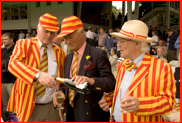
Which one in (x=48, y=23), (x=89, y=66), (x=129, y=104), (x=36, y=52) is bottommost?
(x=129, y=104)

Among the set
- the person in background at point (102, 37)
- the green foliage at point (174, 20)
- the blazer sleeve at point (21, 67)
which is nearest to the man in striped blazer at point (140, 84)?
the blazer sleeve at point (21, 67)

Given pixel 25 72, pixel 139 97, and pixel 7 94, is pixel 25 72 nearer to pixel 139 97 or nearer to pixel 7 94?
pixel 139 97

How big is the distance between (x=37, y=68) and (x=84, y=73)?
2.19 feet

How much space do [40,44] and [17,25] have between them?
2314cm

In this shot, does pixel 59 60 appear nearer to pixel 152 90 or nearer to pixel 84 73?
pixel 84 73

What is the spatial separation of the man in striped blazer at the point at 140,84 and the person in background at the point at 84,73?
5.5 inches

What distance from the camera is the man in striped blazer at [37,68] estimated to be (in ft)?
7.59

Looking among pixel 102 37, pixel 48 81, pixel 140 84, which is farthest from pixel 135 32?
pixel 102 37

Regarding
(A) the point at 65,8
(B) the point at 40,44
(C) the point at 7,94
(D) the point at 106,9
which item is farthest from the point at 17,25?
(B) the point at 40,44

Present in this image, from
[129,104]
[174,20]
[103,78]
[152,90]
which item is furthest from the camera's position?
[174,20]

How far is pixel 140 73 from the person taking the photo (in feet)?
6.04

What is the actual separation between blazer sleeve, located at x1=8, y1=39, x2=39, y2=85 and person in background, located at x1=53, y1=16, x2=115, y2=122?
0.43 meters

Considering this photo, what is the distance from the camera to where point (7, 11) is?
82.0 feet

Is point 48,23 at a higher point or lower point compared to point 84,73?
higher
